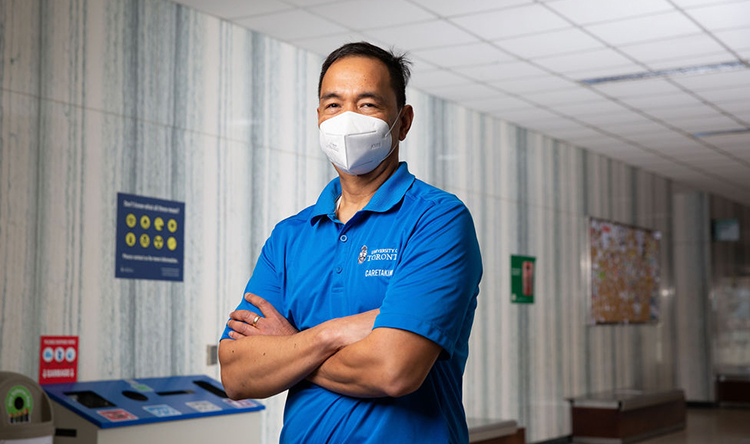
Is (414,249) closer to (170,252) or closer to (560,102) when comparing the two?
(170,252)

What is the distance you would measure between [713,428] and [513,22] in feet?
25.3

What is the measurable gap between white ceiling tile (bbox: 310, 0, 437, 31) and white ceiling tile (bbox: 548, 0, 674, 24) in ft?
2.82

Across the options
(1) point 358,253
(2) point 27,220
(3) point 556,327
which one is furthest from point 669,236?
(1) point 358,253

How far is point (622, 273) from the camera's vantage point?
1113 centimetres

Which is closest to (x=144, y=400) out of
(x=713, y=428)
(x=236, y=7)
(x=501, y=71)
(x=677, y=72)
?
(x=236, y=7)

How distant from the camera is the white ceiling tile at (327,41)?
5941mm

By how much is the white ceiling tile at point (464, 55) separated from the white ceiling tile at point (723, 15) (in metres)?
1.43

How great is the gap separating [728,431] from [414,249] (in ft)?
34.8

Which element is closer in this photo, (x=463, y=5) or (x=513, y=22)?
(x=463, y=5)

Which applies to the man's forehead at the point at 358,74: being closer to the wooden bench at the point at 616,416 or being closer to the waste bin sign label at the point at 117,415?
the waste bin sign label at the point at 117,415

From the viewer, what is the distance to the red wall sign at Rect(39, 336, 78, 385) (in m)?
4.31

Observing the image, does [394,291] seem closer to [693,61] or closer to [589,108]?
[693,61]

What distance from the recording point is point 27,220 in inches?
Result: 169

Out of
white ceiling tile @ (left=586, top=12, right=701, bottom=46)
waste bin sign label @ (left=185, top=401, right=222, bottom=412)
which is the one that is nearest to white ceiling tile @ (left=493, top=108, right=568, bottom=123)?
white ceiling tile @ (left=586, top=12, right=701, bottom=46)
